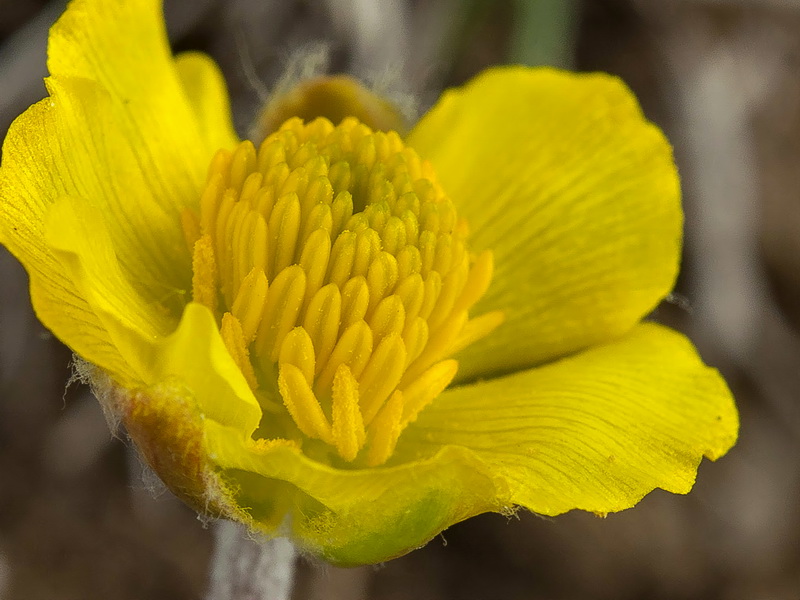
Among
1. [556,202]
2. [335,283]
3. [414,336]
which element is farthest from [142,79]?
[556,202]

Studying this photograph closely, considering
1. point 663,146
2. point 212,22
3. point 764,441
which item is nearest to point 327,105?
point 663,146

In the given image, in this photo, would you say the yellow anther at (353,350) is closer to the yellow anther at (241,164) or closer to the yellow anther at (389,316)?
the yellow anther at (389,316)

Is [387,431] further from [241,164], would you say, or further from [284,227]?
[241,164]

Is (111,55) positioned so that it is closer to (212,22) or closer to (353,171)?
(353,171)

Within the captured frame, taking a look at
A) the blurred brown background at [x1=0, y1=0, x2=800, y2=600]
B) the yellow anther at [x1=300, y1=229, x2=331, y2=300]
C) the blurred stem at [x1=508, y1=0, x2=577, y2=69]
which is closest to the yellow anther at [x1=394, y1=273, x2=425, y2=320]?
the yellow anther at [x1=300, y1=229, x2=331, y2=300]

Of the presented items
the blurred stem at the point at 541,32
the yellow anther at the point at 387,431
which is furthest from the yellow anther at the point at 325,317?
the blurred stem at the point at 541,32

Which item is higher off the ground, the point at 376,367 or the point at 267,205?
the point at 267,205
